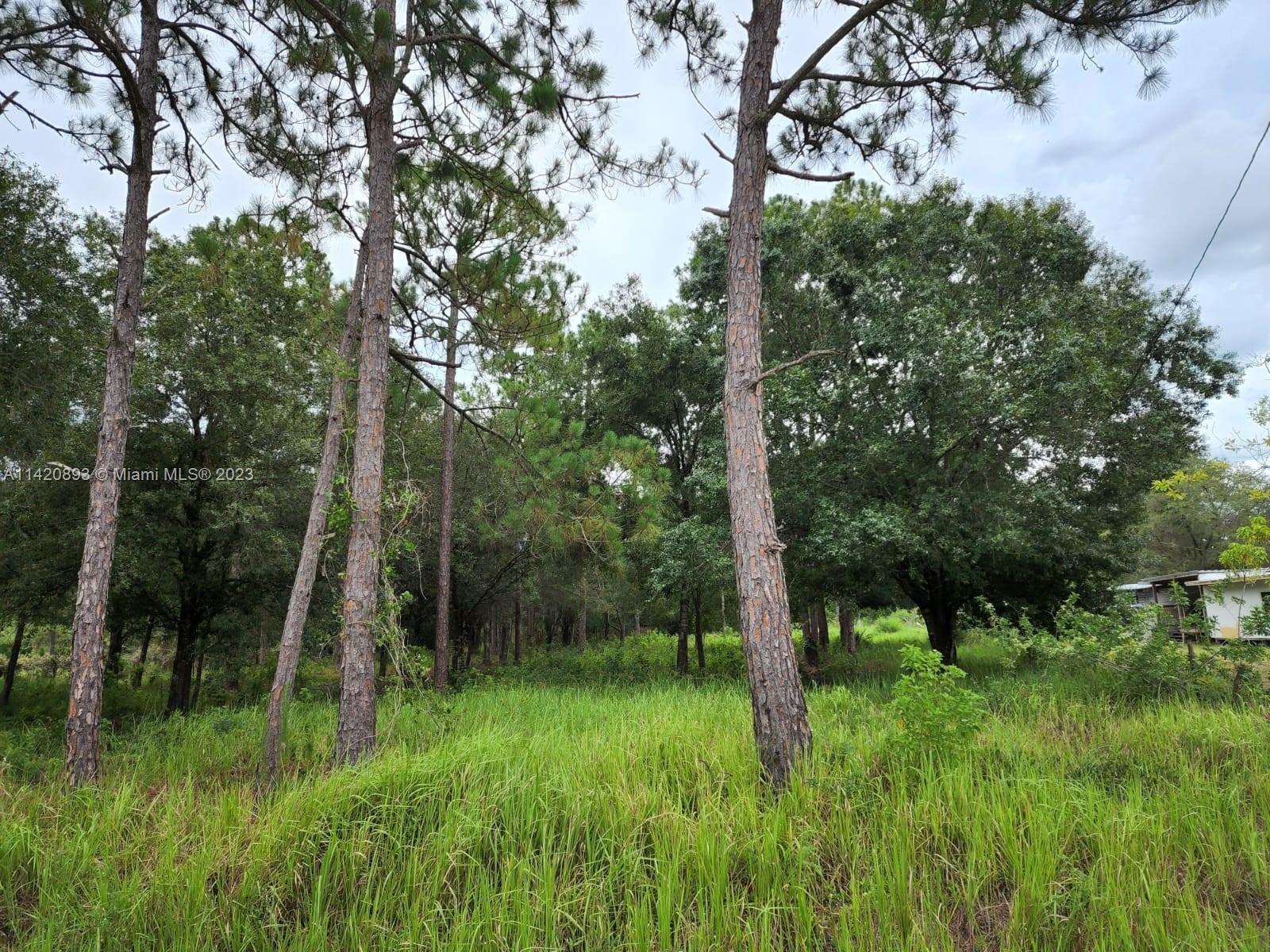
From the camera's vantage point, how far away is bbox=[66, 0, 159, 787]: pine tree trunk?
435 centimetres

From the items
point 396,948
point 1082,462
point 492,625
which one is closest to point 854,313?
point 1082,462

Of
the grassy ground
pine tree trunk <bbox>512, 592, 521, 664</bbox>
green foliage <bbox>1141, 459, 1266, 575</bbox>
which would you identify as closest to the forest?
the grassy ground

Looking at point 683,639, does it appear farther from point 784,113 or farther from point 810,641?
point 784,113

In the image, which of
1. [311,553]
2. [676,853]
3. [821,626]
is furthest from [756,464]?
[821,626]

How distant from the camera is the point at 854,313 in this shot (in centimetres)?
955

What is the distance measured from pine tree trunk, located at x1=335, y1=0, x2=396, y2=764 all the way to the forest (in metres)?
0.04

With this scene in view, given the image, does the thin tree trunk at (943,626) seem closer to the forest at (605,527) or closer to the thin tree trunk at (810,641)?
the forest at (605,527)

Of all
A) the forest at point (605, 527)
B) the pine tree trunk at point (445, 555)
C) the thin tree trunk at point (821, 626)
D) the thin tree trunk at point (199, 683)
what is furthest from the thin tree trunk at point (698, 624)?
the thin tree trunk at point (199, 683)

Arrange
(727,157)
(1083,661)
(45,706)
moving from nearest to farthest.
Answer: (727,157) < (1083,661) < (45,706)

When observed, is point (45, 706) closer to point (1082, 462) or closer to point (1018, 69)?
point (1018, 69)

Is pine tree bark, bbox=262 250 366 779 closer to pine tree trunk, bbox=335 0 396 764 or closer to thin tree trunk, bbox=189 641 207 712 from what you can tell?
pine tree trunk, bbox=335 0 396 764

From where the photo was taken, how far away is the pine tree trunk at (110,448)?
4352 millimetres

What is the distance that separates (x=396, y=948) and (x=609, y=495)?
6.02 m

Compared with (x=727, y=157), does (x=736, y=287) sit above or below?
below
